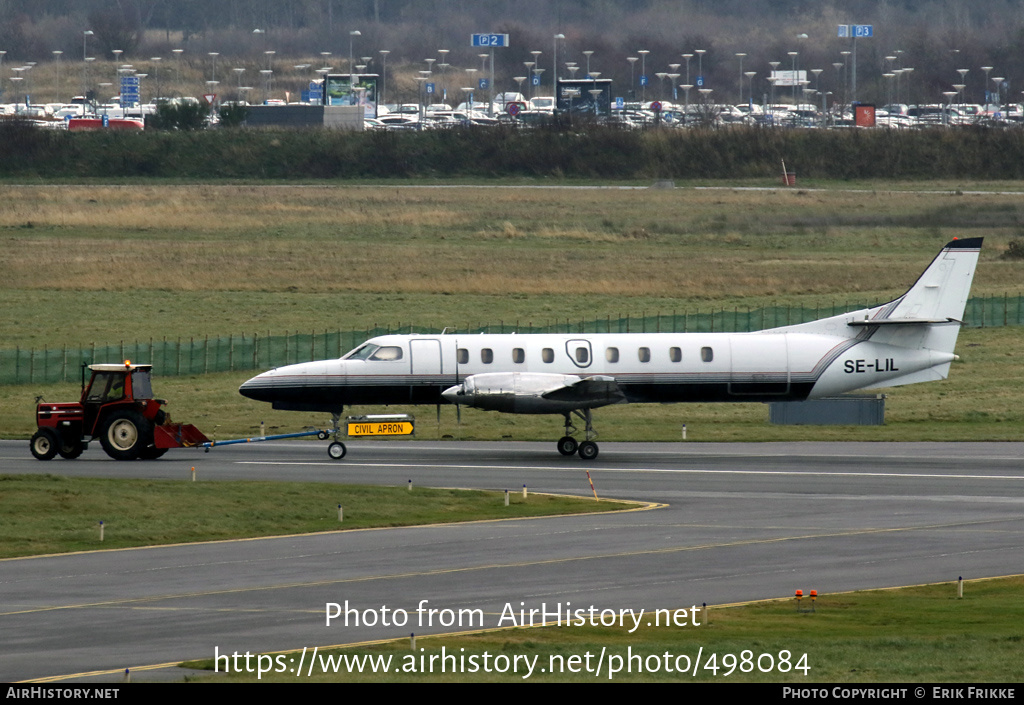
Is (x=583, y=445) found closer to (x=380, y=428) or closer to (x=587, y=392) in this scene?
(x=587, y=392)

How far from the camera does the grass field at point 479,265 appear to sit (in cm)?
5484

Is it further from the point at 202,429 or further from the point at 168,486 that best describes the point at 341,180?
the point at 168,486

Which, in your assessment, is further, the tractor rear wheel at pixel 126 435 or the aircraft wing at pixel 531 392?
the tractor rear wheel at pixel 126 435

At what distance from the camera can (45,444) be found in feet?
137

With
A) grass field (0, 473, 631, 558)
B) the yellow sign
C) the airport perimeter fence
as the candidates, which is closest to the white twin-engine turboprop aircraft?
the yellow sign

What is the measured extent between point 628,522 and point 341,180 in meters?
121

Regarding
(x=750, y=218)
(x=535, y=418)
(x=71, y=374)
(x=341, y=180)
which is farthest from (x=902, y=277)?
(x=341, y=180)

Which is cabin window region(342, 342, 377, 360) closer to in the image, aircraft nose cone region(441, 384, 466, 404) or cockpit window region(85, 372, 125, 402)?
aircraft nose cone region(441, 384, 466, 404)

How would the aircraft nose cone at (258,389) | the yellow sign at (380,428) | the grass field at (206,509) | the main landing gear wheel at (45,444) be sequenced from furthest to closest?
the aircraft nose cone at (258,389)
the main landing gear wheel at (45,444)
the yellow sign at (380,428)
the grass field at (206,509)

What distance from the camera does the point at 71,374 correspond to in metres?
59.3

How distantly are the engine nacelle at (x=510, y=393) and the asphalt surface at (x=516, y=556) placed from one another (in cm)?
174

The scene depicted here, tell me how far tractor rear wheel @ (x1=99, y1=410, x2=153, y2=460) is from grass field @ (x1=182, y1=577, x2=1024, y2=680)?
2200 cm

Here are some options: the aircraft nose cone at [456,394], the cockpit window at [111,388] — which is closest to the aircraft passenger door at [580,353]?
the aircraft nose cone at [456,394]

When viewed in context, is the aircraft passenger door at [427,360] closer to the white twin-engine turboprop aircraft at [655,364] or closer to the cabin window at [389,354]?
the white twin-engine turboprop aircraft at [655,364]
